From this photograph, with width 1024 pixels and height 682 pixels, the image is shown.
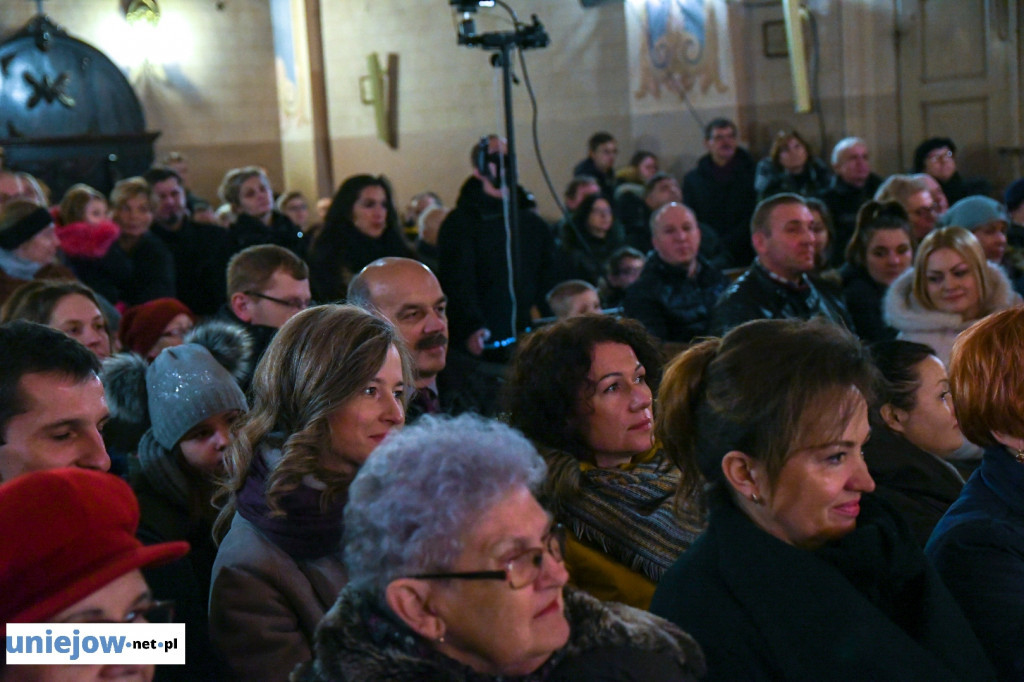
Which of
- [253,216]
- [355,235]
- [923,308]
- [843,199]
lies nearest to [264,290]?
[355,235]

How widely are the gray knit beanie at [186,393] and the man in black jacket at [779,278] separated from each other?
5.74 ft

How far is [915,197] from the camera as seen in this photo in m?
5.29

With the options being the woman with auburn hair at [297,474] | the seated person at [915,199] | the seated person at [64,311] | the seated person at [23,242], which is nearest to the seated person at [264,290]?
the seated person at [64,311]

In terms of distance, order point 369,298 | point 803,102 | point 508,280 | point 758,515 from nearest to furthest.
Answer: point 758,515 → point 369,298 → point 508,280 → point 803,102

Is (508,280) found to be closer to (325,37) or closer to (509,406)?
(509,406)

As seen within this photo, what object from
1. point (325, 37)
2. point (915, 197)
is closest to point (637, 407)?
point (915, 197)

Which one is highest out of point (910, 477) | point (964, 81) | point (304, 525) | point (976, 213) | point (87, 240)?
point (964, 81)

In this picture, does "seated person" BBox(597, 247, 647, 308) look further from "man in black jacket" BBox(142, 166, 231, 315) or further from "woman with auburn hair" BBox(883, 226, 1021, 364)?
"man in black jacket" BBox(142, 166, 231, 315)

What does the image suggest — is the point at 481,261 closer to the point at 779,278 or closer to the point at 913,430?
the point at 779,278

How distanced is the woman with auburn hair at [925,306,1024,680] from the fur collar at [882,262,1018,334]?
72.1 inches

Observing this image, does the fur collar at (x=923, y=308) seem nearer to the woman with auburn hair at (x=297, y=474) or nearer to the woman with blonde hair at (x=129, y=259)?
the woman with auburn hair at (x=297, y=474)

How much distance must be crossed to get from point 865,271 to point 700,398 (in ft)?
10.1

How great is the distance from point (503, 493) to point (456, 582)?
117 millimetres

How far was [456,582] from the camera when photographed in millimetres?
1314
